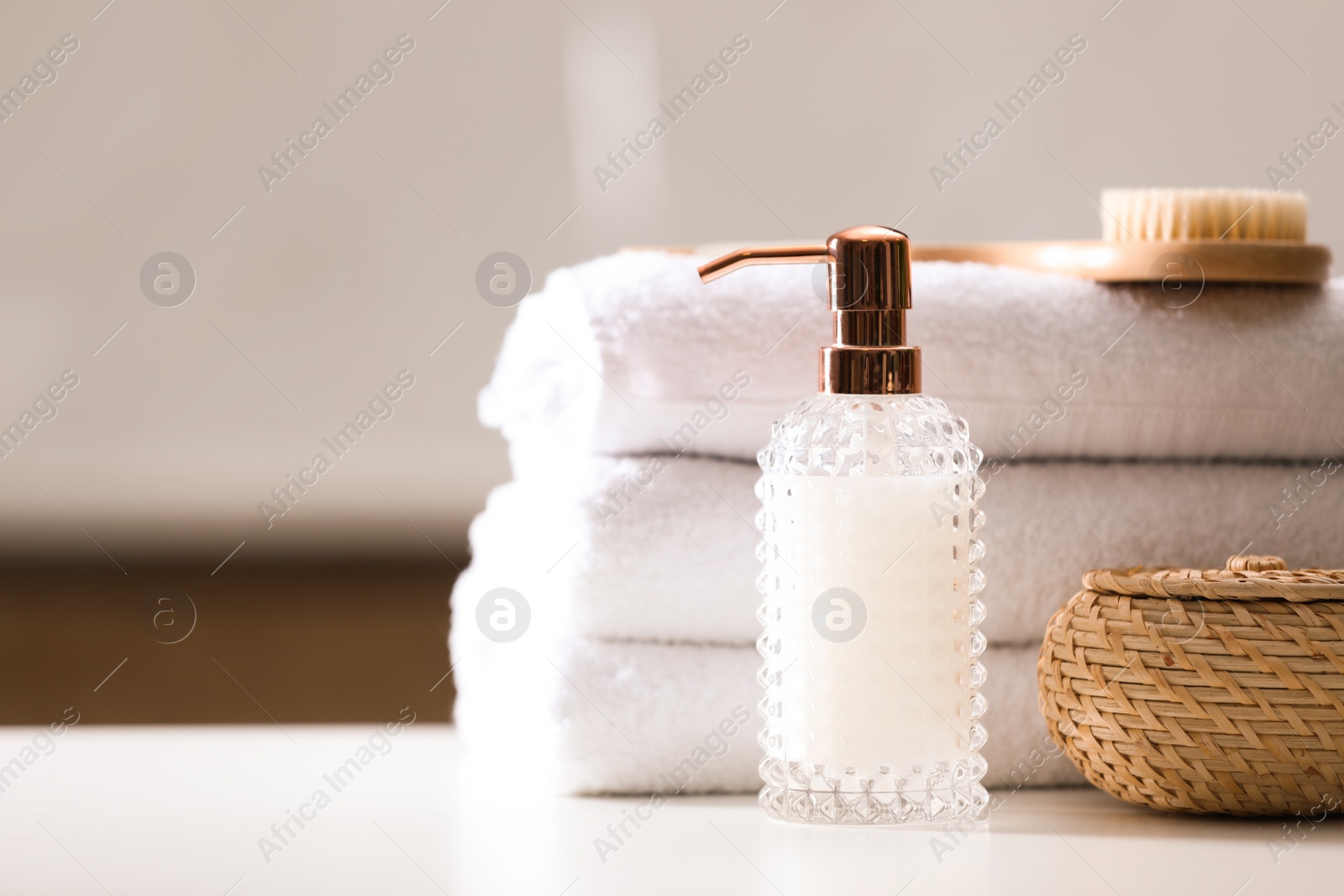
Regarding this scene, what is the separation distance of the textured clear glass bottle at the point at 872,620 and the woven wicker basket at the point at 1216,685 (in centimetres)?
5

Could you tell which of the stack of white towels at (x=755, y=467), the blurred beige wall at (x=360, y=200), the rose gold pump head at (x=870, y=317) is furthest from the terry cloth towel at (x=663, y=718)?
the blurred beige wall at (x=360, y=200)

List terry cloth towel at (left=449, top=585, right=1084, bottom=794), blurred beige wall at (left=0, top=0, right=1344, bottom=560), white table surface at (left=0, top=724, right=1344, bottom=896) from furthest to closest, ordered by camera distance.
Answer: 1. blurred beige wall at (left=0, top=0, right=1344, bottom=560)
2. terry cloth towel at (left=449, top=585, right=1084, bottom=794)
3. white table surface at (left=0, top=724, right=1344, bottom=896)

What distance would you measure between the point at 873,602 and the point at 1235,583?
12 cm

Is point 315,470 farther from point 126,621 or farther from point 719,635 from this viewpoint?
point 719,635

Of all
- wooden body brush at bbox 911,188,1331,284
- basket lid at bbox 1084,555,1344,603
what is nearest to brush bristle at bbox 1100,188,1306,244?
wooden body brush at bbox 911,188,1331,284

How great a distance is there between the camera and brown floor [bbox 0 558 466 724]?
107 cm

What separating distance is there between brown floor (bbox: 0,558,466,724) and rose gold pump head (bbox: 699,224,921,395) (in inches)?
28.7

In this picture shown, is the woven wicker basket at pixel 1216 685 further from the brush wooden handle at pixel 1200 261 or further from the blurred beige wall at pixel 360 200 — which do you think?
the blurred beige wall at pixel 360 200

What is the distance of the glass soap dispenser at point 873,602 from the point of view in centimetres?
42

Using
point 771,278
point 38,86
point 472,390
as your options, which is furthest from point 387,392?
point 771,278

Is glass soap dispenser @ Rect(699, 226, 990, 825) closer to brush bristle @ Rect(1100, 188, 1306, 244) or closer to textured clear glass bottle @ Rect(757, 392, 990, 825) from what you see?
textured clear glass bottle @ Rect(757, 392, 990, 825)

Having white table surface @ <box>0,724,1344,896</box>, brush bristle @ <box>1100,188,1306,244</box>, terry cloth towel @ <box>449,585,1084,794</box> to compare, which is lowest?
white table surface @ <box>0,724,1344,896</box>

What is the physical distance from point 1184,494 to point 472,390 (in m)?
0.68

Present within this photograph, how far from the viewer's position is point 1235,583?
0.41 m
